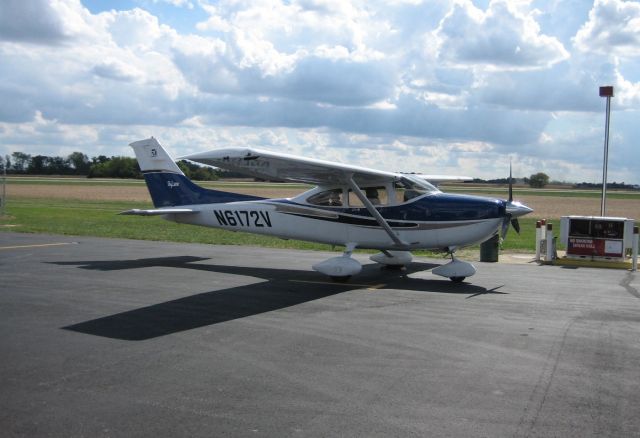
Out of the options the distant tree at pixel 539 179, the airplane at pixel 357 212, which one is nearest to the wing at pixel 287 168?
the airplane at pixel 357 212

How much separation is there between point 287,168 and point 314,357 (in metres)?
5.64

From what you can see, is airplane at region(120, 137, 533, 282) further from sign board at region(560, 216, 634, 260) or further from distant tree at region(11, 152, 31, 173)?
distant tree at region(11, 152, 31, 173)

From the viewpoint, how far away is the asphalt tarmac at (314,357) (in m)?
4.99

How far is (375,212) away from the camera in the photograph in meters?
12.5

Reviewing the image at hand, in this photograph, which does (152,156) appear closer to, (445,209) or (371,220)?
(371,220)

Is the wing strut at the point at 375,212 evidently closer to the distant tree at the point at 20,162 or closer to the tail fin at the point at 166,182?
the tail fin at the point at 166,182

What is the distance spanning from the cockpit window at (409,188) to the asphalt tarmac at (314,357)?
1.74 metres

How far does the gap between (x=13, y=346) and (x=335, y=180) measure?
7517 millimetres

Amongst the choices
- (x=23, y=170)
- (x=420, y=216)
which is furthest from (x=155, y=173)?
(x=23, y=170)

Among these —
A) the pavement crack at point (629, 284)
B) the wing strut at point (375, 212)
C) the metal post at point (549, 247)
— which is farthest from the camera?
the metal post at point (549, 247)

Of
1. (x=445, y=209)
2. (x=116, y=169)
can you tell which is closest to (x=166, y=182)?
(x=445, y=209)

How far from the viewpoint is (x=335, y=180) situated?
43.2 feet

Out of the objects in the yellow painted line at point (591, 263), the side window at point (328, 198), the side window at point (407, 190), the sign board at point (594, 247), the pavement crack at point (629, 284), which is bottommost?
the pavement crack at point (629, 284)

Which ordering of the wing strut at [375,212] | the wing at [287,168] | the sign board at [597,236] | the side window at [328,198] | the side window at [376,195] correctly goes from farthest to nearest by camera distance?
1. the sign board at [597,236]
2. the side window at [328,198]
3. the side window at [376,195]
4. the wing strut at [375,212]
5. the wing at [287,168]
